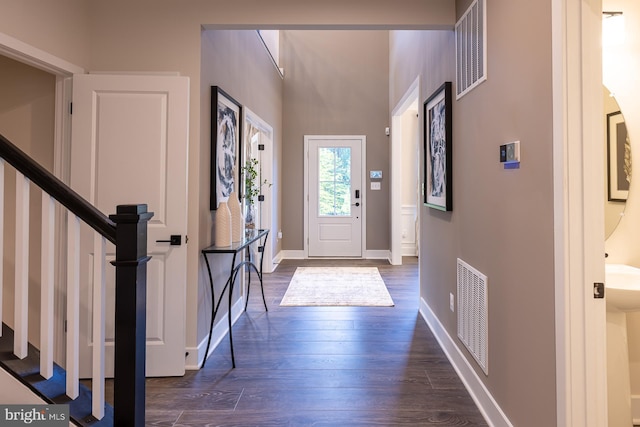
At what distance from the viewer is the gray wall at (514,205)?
4.87ft

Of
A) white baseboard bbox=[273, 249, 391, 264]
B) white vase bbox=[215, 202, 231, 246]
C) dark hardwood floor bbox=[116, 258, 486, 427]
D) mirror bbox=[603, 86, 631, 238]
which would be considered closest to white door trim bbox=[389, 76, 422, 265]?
white baseboard bbox=[273, 249, 391, 264]

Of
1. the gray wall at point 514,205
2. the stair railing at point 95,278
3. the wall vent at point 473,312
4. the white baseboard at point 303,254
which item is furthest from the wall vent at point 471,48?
the white baseboard at point 303,254

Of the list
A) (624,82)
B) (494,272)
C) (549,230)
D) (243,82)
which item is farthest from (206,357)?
(624,82)

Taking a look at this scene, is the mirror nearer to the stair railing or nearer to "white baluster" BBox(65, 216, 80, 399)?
the stair railing

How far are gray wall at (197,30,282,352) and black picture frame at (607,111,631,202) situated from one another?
248cm

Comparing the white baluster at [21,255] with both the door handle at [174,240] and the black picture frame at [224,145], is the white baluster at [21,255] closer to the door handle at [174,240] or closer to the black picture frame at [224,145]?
the door handle at [174,240]

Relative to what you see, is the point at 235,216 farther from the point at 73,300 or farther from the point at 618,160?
the point at 618,160

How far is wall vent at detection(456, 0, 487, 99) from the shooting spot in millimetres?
2090

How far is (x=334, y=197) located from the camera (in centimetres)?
671

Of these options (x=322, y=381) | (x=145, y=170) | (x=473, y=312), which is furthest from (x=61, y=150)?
(x=473, y=312)

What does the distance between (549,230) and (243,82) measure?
3193 mm

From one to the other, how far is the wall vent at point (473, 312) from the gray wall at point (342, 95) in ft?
13.7

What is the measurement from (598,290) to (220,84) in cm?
280

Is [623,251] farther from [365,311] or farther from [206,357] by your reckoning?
[206,357]
